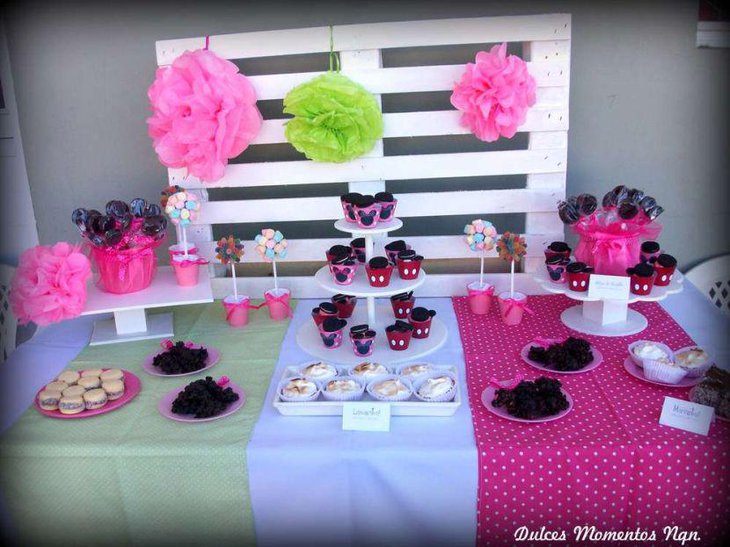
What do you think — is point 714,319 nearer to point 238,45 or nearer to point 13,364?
point 238,45

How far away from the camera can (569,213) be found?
5.56ft

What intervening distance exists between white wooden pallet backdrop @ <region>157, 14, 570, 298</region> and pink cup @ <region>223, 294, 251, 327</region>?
0.17 meters

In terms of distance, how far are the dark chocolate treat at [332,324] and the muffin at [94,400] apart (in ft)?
1.75

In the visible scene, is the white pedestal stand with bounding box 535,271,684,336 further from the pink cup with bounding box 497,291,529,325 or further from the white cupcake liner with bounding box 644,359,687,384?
the white cupcake liner with bounding box 644,359,687,384

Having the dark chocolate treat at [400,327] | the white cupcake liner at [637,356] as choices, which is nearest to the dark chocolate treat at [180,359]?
the dark chocolate treat at [400,327]

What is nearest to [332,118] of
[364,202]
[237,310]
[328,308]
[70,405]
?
[364,202]

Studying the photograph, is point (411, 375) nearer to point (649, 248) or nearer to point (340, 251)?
point (340, 251)

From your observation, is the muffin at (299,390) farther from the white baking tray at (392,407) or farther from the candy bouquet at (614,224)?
the candy bouquet at (614,224)

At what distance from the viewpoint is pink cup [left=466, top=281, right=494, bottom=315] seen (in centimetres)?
183

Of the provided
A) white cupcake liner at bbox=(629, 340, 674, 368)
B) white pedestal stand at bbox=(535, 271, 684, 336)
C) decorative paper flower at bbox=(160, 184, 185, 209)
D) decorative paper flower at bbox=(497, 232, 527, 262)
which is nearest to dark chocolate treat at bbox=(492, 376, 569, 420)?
white cupcake liner at bbox=(629, 340, 674, 368)

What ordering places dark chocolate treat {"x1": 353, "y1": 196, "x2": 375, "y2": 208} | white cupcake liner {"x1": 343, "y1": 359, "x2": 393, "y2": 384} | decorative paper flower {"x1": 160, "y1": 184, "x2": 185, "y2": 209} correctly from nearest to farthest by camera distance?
white cupcake liner {"x1": 343, "y1": 359, "x2": 393, "y2": 384} < dark chocolate treat {"x1": 353, "y1": 196, "x2": 375, "y2": 208} < decorative paper flower {"x1": 160, "y1": 184, "x2": 185, "y2": 209}

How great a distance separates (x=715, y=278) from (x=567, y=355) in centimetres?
100

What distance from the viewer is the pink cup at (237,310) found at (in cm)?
184

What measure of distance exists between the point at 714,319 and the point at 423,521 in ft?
3.39
